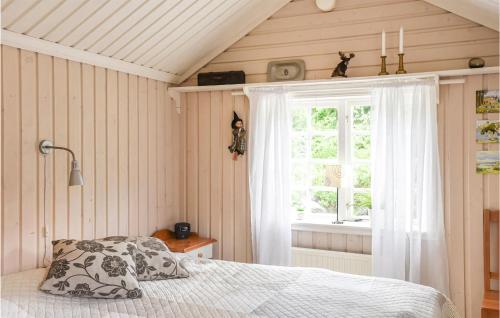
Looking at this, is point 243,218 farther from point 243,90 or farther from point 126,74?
point 126,74

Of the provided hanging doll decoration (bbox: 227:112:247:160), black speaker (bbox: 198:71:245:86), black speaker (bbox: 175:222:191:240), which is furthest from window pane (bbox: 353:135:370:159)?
black speaker (bbox: 175:222:191:240)

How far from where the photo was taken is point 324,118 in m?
3.79

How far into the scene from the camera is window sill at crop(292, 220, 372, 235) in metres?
3.56

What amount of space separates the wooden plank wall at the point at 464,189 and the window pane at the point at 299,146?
1082mm

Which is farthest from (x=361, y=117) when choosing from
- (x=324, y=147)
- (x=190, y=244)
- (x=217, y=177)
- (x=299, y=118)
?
(x=190, y=244)

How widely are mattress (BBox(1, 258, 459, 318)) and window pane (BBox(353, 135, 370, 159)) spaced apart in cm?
128

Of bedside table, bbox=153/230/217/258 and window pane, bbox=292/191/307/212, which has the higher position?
window pane, bbox=292/191/307/212

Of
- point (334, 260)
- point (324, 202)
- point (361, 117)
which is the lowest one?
point (334, 260)

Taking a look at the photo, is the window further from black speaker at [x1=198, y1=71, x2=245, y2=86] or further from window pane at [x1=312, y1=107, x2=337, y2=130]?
black speaker at [x1=198, y1=71, x2=245, y2=86]

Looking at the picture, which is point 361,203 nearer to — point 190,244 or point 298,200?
point 298,200

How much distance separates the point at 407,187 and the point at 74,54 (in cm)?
250

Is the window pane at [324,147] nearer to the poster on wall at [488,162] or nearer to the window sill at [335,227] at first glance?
the window sill at [335,227]

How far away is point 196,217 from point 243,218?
47 centimetres

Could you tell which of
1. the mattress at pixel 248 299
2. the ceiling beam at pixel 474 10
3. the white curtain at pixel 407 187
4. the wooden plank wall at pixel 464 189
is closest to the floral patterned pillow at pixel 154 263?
the mattress at pixel 248 299
